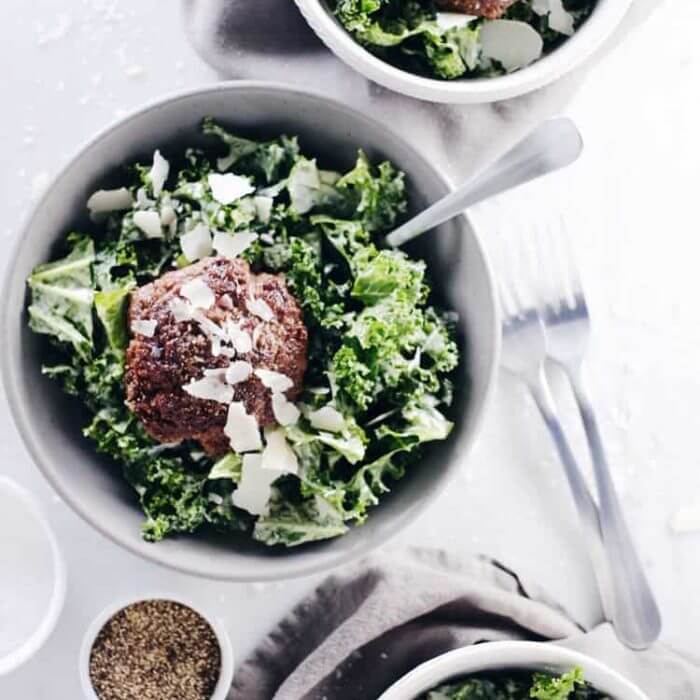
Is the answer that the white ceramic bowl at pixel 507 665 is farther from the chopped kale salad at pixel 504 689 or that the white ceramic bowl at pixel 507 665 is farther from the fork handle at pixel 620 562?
the fork handle at pixel 620 562

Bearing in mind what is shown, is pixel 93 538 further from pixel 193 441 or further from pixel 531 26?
pixel 531 26

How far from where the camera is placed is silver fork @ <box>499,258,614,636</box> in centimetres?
189

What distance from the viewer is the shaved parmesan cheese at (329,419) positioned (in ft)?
5.24

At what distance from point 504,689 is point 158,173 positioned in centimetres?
Answer: 91

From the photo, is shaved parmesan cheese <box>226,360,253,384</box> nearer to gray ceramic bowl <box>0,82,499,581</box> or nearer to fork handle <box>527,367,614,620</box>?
gray ceramic bowl <box>0,82,499,581</box>

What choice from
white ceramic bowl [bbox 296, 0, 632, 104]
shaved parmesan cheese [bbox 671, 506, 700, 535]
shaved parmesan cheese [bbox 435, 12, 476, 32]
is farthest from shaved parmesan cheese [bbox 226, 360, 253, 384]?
shaved parmesan cheese [bbox 671, 506, 700, 535]

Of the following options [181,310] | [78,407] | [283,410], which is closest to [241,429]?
[283,410]

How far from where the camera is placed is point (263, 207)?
5.47 ft

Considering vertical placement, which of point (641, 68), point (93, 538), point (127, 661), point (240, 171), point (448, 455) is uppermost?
point (240, 171)

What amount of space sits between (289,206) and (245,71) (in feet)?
1.07

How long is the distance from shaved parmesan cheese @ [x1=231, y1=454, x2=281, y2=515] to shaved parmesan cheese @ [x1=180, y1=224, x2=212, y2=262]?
0.91 ft

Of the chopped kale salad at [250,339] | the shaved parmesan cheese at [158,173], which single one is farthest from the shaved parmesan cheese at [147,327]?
the shaved parmesan cheese at [158,173]

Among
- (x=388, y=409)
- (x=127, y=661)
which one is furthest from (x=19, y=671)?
(x=388, y=409)

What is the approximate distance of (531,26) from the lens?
1758 millimetres
